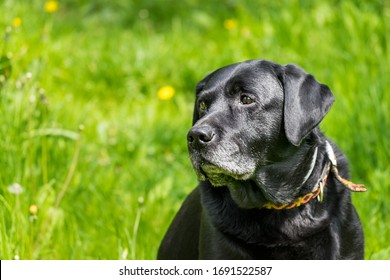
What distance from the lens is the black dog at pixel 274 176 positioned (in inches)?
124

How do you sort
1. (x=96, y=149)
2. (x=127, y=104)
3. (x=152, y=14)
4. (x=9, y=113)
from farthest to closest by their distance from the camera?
(x=152, y=14)
(x=127, y=104)
(x=96, y=149)
(x=9, y=113)

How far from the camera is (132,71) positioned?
6.55 meters

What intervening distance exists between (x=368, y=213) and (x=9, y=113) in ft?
7.02

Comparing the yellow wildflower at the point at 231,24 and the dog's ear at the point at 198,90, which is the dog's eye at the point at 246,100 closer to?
the dog's ear at the point at 198,90

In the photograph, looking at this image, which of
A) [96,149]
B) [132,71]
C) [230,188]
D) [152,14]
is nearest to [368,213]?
[230,188]

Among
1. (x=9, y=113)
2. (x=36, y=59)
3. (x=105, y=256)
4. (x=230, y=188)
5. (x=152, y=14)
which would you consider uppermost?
(x=152, y=14)

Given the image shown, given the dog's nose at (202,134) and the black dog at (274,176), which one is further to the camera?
the black dog at (274,176)

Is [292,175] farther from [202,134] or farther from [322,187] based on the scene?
[202,134]

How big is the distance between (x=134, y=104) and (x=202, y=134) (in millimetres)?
3300

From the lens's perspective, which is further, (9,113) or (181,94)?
(181,94)

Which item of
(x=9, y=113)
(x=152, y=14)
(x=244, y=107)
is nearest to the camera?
(x=244, y=107)

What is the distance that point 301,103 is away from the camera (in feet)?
10.5

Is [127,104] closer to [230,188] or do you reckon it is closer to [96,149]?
[96,149]

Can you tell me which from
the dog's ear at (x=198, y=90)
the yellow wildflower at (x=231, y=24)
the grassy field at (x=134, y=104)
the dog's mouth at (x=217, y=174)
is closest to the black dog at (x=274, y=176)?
the dog's mouth at (x=217, y=174)
